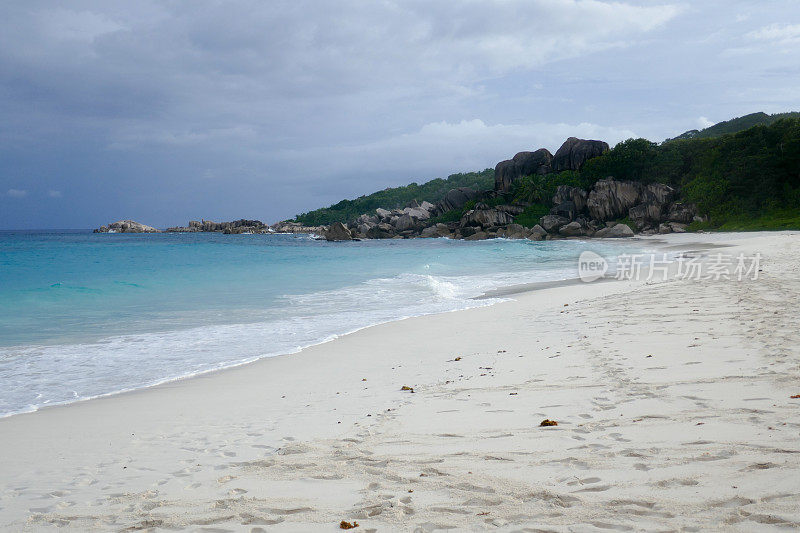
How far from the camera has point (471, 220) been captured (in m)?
68.4

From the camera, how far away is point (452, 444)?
11.9 feet

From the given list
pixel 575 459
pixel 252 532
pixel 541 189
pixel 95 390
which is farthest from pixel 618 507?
pixel 541 189

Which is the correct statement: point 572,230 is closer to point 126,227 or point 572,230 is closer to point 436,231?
point 436,231

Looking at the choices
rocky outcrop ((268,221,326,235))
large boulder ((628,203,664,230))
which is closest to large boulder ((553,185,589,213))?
large boulder ((628,203,664,230))

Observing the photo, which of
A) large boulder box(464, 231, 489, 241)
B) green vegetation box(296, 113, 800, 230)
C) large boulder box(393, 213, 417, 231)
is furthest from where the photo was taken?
large boulder box(393, 213, 417, 231)

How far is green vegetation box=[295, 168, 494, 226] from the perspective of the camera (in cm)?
13562

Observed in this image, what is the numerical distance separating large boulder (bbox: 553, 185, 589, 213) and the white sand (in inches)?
2423

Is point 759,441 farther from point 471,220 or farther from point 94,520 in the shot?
point 471,220

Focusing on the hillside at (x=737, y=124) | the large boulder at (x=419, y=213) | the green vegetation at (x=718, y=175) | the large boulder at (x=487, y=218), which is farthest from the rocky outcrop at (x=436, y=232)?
the hillside at (x=737, y=124)

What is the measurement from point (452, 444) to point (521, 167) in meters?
78.6

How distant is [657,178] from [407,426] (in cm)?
6772

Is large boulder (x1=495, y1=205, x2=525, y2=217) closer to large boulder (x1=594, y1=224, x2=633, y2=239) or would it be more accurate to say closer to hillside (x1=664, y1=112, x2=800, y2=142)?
large boulder (x1=594, y1=224, x2=633, y2=239)

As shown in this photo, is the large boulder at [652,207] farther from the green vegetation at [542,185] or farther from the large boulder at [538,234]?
the large boulder at [538,234]

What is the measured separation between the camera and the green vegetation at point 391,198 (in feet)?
445
